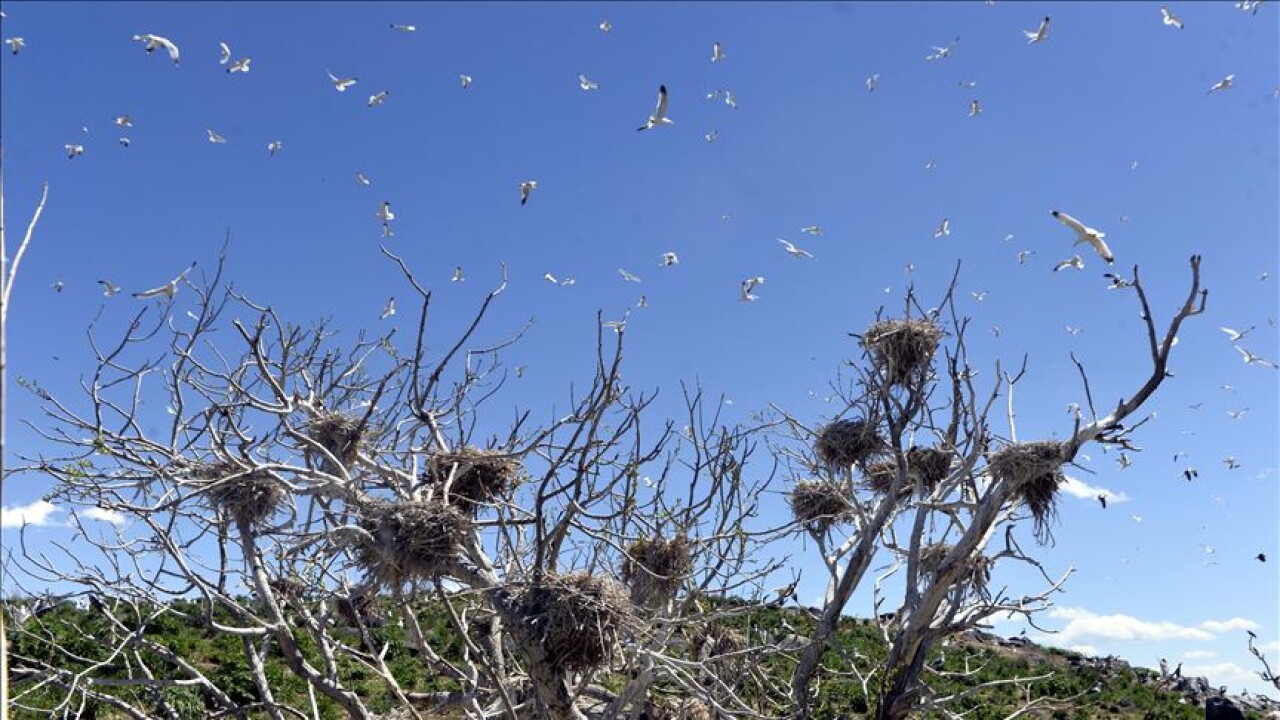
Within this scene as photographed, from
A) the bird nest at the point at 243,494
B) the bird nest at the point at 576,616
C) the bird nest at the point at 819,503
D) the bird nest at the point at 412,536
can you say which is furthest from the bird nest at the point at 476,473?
the bird nest at the point at 819,503

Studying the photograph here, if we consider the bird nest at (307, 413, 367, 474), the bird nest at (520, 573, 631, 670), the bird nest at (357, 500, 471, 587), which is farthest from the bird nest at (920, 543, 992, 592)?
the bird nest at (307, 413, 367, 474)

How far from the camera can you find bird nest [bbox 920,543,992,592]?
7875 mm

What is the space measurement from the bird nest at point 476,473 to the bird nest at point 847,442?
3.05 m

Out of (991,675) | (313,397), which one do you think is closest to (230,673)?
(313,397)

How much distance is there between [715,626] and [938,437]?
2508mm

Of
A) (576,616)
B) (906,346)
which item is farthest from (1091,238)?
(576,616)

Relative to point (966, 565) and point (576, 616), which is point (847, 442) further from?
point (576, 616)

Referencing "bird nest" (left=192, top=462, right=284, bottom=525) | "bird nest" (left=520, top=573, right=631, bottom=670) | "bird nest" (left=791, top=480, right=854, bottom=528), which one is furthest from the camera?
"bird nest" (left=791, top=480, right=854, bottom=528)

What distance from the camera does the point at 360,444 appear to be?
6.80m

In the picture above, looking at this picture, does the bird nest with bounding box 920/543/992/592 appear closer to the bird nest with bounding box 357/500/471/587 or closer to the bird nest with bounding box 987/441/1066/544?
the bird nest with bounding box 987/441/1066/544

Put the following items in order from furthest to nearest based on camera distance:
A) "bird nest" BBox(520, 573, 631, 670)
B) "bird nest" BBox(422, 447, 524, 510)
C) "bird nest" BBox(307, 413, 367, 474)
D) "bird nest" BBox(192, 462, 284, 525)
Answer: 1. "bird nest" BBox(307, 413, 367, 474)
2. "bird nest" BBox(422, 447, 524, 510)
3. "bird nest" BBox(192, 462, 284, 525)
4. "bird nest" BBox(520, 573, 631, 670)

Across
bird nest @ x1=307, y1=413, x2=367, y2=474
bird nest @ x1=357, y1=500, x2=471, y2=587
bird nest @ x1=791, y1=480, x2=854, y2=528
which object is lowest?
bird nest @ x1=357, y1=500, x2=471, y2=587

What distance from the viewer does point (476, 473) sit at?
664cm

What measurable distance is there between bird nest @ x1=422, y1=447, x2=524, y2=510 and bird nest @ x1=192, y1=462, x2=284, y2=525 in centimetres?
102
